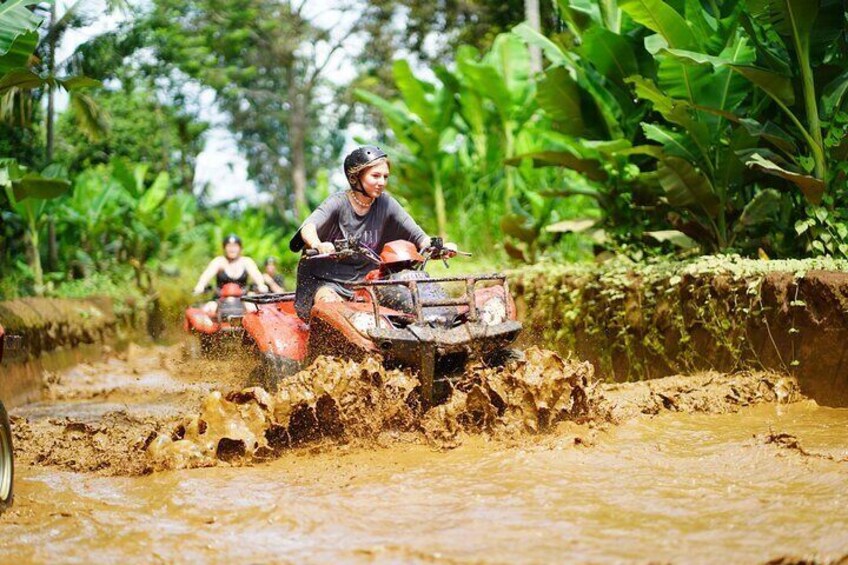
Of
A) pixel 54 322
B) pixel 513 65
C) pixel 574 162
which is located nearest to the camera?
pixel 574 162

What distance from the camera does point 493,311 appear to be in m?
6.08

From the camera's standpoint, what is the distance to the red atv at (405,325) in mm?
5672

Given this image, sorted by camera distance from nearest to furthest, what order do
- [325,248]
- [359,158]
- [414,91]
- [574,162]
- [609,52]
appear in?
[325,248]
[359,158]
[609,52]
[574,162]
[414,91]

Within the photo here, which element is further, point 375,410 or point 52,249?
point 52,249

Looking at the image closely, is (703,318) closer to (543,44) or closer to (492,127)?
(543,44)

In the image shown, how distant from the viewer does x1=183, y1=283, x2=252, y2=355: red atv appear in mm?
9902

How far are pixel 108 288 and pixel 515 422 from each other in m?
14.4

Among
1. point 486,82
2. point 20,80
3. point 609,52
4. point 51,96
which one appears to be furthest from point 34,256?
point 609,52

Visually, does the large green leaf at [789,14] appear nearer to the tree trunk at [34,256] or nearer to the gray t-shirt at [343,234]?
the gray t-shirt at [343,234]

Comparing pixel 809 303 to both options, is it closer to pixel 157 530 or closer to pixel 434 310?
pixel 434 310

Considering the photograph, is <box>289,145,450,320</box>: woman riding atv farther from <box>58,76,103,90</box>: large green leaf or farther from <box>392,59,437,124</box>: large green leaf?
<box>392,59,437,124</box>: large green leaf

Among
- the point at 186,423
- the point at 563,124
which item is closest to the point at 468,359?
the point at 186,423

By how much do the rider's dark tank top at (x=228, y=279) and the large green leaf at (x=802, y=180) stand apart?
6715 millimetres

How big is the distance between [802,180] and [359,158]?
10.9 feet
